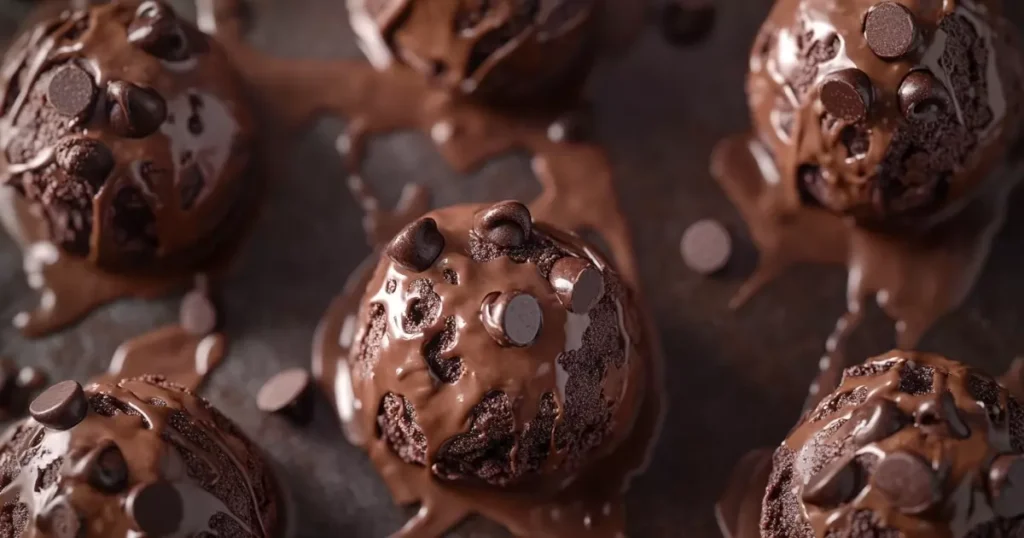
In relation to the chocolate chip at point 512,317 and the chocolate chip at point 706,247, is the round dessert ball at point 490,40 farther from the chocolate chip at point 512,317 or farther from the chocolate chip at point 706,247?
the chocolate chip at point 512,317

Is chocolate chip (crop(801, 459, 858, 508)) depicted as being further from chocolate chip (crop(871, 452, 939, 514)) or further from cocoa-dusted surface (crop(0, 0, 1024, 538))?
cocoa-dusted surface (crop(0, 0, 1024, 538))

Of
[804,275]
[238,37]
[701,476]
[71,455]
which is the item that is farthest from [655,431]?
[238,37]

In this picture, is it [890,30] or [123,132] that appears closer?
[890,30]

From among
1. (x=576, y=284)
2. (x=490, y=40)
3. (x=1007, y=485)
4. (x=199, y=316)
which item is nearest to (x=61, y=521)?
(x=199, y=316)

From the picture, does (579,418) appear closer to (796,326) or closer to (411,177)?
(796,326)

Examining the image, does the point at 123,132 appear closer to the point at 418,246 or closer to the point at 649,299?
the point at 418,246
